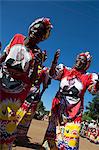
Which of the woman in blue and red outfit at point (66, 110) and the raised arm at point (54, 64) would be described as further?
the woman in blue and red outfit at point (66, 110)

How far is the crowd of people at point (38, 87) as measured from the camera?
4355 mm

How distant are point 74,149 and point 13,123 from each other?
1904 millimetres

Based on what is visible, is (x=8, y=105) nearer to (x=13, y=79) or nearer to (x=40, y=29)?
(x=13, y=79)

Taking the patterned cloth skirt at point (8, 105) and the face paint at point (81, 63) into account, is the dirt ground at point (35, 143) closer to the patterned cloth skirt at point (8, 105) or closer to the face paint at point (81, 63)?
the face paint at point (81, 63)

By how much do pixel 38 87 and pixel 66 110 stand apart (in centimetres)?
245

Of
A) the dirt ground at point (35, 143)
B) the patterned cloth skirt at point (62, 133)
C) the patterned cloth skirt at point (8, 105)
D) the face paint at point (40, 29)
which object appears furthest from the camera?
the dirt ground at point (35, 143)

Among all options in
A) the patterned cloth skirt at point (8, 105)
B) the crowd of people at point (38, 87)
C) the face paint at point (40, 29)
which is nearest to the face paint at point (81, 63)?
the crowd of people at point (38, 87)

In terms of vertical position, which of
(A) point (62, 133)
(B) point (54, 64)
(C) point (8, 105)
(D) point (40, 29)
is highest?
(D) point (40, 29)

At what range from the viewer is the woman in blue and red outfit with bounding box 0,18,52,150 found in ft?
14.2

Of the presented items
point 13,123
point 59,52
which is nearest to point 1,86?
point 13,123

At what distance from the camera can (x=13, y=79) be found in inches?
172

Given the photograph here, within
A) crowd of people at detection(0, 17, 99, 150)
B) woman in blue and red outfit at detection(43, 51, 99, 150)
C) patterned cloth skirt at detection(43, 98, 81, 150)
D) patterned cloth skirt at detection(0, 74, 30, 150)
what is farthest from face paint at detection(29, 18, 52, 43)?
patterned cloth skirt at detection(43, 98, 81, 150)

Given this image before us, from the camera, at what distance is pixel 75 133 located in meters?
6.05

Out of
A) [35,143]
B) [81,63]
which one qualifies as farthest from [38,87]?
[35,143]
